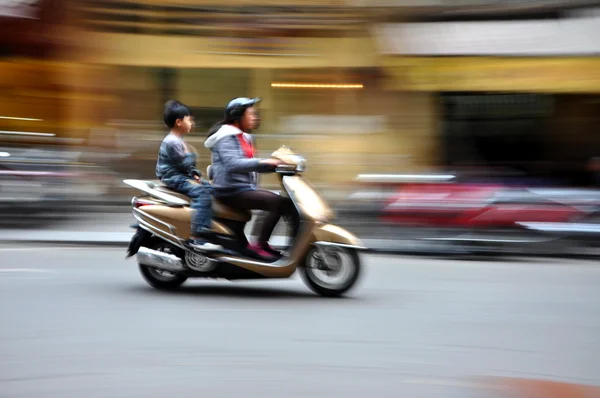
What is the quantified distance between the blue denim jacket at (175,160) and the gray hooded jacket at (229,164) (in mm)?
208

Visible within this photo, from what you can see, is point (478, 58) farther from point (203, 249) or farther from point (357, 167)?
point (203, 249)

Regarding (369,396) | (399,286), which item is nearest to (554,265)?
(399,286)

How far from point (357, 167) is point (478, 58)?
10.4 feet

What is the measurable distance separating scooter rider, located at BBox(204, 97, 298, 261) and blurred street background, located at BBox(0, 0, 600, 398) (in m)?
0.33

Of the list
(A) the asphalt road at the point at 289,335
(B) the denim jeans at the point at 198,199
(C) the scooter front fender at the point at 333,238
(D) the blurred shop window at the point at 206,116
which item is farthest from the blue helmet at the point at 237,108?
(D) the blurred shop window at the point at 206,116

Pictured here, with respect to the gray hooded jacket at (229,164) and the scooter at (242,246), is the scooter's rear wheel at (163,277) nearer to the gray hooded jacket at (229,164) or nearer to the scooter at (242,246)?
the scooter at (242,246)

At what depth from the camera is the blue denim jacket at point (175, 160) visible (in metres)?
7.37

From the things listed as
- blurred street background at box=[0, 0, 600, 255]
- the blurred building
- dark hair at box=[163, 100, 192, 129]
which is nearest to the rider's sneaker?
dark hair at box=[163, 100, 192, 129]

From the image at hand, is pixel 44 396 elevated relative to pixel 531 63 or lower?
lower

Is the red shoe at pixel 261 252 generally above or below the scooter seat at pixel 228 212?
below

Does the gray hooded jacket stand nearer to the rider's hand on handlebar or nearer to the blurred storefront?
the rider's hand on handlebar

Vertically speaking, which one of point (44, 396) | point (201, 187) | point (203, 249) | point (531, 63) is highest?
point (531, 63)

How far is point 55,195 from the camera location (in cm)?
1216

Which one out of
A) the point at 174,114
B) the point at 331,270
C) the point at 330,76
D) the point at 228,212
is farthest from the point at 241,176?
the point at 330,76
